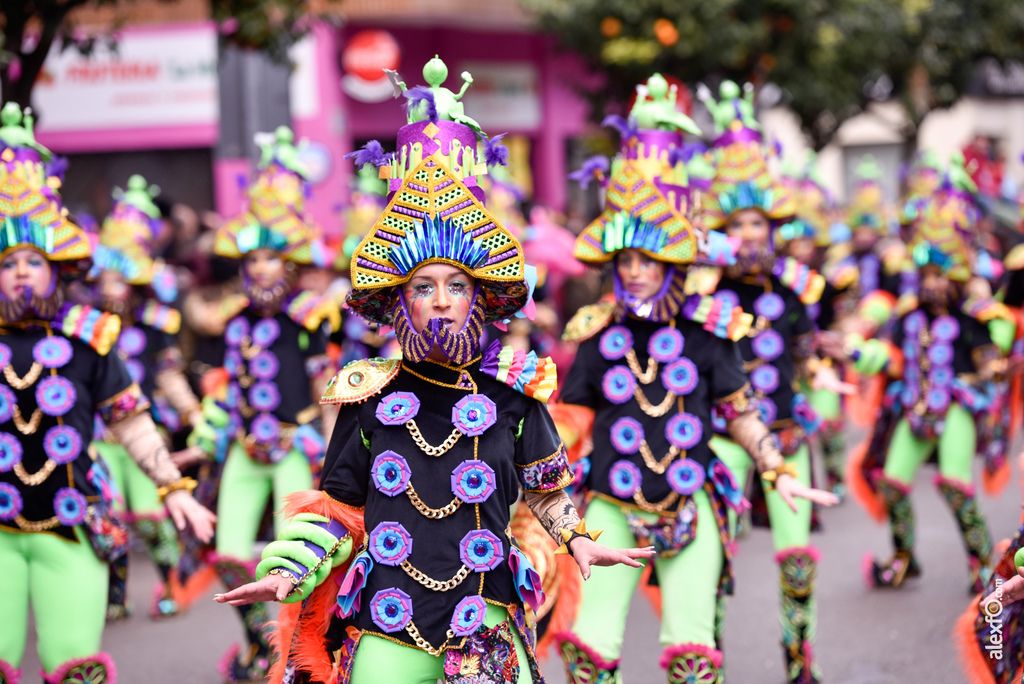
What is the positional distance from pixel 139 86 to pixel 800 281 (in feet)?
42.9

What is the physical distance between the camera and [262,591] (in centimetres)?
326

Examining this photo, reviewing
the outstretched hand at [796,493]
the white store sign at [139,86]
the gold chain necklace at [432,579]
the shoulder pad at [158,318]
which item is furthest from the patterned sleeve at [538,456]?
the white store sign at [139,86]

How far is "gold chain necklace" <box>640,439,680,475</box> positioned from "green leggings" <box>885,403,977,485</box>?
112 inches

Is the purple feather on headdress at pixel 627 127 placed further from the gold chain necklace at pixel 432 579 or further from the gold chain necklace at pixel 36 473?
the gold chain necklace at pixel 36 473

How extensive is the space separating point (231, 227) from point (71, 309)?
74.2 inches

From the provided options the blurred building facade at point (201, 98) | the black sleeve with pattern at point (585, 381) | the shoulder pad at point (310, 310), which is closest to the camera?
the black sleeve with pattern at point (585, 381)

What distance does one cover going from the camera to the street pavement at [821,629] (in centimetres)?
614

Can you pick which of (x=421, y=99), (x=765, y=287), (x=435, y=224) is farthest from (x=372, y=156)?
(x=765, y=287)

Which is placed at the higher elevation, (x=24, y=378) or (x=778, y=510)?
(x=24, y=378)

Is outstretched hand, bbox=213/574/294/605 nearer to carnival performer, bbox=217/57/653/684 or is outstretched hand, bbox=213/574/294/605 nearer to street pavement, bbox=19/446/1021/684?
carnival performer, bbox=217/57/653/684

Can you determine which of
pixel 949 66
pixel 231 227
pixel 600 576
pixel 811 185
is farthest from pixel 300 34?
pixel 949 66

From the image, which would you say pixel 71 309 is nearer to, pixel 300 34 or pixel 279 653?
pixel 279 653

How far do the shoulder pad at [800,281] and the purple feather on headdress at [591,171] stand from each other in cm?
162

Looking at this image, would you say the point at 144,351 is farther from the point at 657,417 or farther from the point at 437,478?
the point at 437,478
